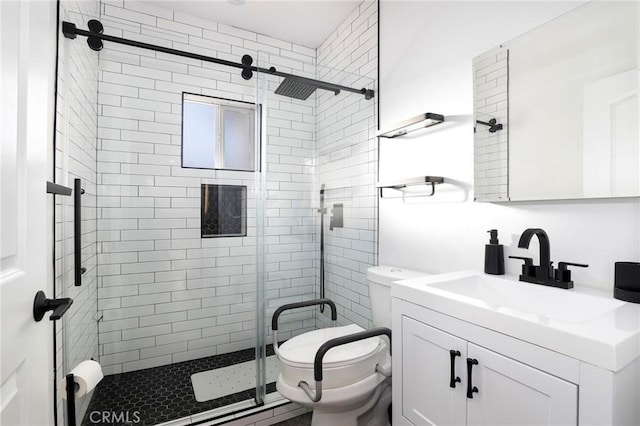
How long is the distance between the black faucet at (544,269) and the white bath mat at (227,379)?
151cm

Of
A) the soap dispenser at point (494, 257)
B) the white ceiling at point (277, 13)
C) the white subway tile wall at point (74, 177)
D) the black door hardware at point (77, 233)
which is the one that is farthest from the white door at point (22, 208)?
the white ceiling at point (277, 13)

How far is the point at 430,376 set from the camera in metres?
1.15

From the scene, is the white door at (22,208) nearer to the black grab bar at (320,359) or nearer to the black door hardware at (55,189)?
the black door hardware at (55,189)

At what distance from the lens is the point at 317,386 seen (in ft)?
4.52

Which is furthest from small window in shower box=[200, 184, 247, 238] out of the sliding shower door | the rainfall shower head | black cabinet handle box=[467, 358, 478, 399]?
black cabinet handle box=[467, 358, 478, 399]

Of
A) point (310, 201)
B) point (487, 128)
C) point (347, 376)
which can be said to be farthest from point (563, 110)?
point (347, 376)

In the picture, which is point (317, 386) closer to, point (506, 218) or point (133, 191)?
→ point (506, 218)

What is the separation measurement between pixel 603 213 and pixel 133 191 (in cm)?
249

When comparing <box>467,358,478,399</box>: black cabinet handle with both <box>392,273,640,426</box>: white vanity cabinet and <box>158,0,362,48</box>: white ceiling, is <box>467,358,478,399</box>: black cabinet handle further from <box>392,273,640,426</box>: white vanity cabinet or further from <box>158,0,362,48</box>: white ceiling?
<box>158,0,362,48</box>: white ceiling

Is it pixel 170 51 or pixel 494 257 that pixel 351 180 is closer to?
pixel 494 257

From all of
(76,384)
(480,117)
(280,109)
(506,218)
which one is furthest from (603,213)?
(76,384)

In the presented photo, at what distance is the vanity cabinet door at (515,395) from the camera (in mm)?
777

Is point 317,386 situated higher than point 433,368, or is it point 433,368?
point 433,368

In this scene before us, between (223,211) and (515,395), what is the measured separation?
202cm
